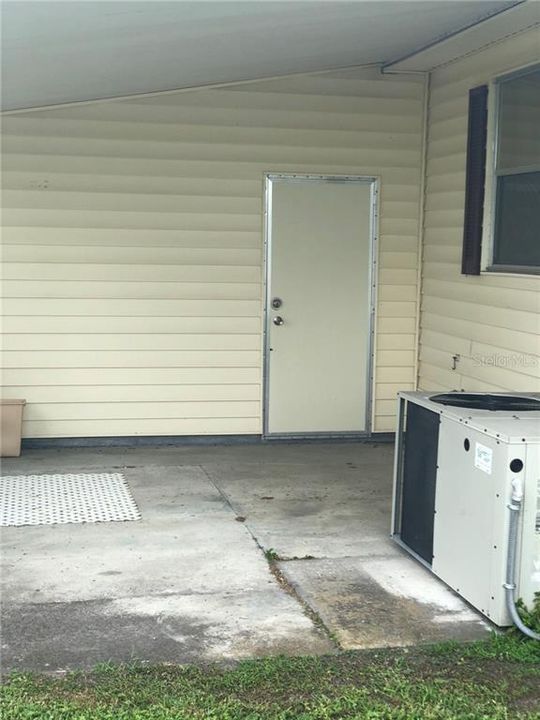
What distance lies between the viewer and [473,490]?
12.3ft

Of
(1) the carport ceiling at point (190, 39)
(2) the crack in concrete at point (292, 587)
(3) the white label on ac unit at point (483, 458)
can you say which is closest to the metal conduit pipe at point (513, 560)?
(3) the white label on ac unit at point (483, 458)

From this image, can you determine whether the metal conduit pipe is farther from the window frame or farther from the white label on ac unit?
the window frame

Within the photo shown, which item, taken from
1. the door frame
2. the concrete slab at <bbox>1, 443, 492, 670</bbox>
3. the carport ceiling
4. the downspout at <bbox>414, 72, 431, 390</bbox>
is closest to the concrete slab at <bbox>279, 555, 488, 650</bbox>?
the concrete slab at <bbox>1, 443, 492, 670</bbox>

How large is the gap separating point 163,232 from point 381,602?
3765 millimetres

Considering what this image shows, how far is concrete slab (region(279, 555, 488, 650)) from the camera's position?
140 inches

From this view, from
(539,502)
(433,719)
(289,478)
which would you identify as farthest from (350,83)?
(433,719)

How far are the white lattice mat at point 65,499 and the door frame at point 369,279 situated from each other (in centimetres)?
156

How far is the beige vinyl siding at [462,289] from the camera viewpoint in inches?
215

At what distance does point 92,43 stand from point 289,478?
3101 millimetres

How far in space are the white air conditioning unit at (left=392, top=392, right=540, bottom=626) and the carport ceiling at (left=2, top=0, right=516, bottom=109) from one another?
2.00 metres

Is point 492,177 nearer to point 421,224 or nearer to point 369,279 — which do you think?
point 421,224

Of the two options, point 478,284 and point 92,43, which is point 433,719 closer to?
point 92,43

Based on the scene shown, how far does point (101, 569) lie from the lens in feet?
13.9

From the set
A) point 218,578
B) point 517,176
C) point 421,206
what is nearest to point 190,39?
point 517,176
